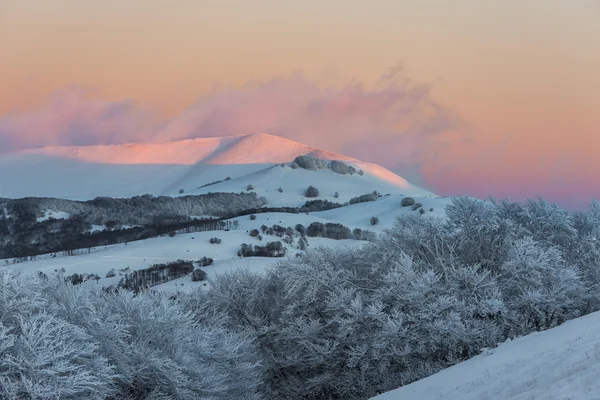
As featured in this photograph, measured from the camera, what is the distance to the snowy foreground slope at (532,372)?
13.6 meters

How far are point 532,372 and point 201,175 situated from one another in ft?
534

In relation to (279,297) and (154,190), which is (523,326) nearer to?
(279,297)

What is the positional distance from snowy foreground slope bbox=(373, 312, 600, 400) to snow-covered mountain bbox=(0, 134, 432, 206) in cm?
10693

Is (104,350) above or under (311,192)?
under

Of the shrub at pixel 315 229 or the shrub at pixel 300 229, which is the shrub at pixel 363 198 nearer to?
the shrub at pixel 315 229

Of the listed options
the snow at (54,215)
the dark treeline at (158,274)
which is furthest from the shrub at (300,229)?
the snow at (54,215)

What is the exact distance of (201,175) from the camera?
17638 centimetres

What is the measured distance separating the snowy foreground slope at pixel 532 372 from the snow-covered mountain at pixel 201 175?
107 m

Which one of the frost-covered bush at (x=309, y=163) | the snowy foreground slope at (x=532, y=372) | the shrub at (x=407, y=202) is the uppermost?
the frost-covered bush at (x=309, y=163)

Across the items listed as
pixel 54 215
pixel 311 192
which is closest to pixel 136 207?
pixel 54 215

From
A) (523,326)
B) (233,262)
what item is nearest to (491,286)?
(523,326)

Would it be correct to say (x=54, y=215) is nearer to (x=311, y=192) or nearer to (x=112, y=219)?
(x=112, y=219)

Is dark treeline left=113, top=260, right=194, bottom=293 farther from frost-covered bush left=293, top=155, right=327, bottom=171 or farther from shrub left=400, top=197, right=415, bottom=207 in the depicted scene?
frost-covered bush left=293, top=155, right=327, bottom=171

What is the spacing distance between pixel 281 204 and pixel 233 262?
55086 mm
